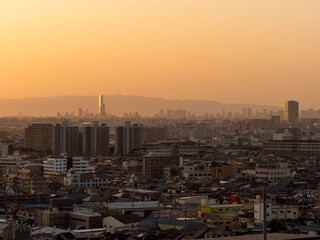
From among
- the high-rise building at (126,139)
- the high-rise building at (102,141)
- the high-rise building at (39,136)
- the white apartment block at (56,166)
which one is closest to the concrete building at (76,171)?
the white apartment block at (56,166)

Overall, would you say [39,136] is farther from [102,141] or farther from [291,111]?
[291,111]

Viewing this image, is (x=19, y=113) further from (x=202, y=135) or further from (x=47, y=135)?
(x=47, y=135)

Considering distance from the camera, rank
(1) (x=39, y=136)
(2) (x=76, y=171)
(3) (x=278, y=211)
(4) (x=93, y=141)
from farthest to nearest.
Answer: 1. (1) (x=39, y=136)
2. (4) (x=93, y=141)
3. (2) (x=76, y=171)
4. (3) (x=278, y=211)

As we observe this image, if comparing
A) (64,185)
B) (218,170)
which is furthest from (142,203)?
(218,170)

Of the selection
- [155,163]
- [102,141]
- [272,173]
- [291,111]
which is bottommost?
[272,173]

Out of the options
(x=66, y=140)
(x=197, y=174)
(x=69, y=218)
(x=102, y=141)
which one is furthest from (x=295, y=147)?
(x=69, y=218)

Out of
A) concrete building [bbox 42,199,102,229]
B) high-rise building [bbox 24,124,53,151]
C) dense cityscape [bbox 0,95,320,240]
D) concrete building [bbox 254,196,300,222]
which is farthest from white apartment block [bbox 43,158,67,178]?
high-rise building [bbox 24,124,53,151]

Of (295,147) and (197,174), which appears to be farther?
(295,147)

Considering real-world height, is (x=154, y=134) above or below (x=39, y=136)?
below
